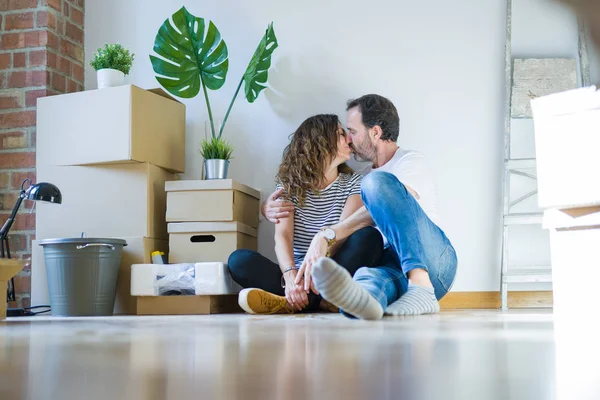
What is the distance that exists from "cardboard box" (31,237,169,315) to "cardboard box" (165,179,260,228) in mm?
163

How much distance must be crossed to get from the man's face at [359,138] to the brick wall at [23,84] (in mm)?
1480

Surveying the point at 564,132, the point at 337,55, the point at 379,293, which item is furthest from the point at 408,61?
the point at 379,293

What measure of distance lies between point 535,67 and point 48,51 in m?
2.23

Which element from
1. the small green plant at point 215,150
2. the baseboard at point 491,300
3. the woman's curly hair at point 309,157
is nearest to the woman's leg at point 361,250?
the woman's curly hair at point 309,157

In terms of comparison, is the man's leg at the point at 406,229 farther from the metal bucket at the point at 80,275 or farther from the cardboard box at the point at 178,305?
the metal bucket at the point at 80,275

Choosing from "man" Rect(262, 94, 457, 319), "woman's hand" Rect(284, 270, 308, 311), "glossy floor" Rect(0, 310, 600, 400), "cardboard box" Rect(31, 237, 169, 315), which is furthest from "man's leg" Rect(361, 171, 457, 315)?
"cardboard box" Rect(31, 237, 169, 315)

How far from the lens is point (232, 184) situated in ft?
10.1

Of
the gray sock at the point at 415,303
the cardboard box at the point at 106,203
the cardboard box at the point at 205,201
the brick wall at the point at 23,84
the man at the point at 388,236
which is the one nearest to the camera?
the man at the point at 388,236

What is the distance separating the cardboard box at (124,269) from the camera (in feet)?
10.3

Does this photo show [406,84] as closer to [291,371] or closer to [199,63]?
[199,63]

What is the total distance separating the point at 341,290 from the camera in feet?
5.13

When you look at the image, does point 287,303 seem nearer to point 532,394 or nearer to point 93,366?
point 93,366

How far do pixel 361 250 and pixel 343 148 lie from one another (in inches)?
21.9

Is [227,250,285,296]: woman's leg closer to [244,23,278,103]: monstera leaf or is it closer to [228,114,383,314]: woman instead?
[228,114,383,314]: woman
